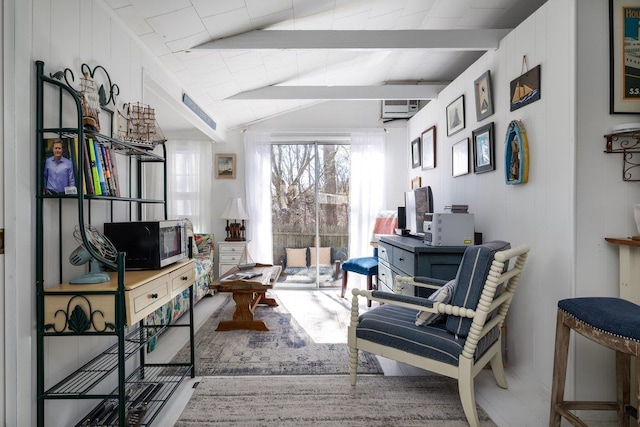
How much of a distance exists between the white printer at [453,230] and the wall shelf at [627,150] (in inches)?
40.1

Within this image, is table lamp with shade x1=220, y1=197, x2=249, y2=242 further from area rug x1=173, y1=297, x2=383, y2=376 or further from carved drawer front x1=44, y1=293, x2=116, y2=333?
carved drawer front x1=44, y1=293, x2=116, y2=333

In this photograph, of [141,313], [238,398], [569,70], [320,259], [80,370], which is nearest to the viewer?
[141,313]

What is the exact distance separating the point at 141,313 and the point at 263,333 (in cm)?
171

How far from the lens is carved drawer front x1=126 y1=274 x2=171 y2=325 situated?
149 cm

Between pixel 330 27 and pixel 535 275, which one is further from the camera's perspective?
pixel 330 27

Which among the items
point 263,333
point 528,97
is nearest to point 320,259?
point 263,333

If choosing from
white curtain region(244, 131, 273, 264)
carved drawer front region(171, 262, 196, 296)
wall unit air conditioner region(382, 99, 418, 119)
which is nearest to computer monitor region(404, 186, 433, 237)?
wall unit air conditioner region(382, 99, 418, 119)

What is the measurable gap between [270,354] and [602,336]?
6.95ft

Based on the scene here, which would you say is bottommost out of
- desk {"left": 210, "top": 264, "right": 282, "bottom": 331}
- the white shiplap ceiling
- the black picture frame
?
desk {"left": 210, "top": 264, "right": 282, "bottom": 331}

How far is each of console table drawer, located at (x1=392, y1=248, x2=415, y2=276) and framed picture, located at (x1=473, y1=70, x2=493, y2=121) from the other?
4.21ft

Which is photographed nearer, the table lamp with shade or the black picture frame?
the black picture frame

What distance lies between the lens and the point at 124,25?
217 cm

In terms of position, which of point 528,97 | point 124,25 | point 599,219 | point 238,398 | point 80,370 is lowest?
point 238,398

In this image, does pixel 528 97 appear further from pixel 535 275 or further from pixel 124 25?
pixel 124 25
